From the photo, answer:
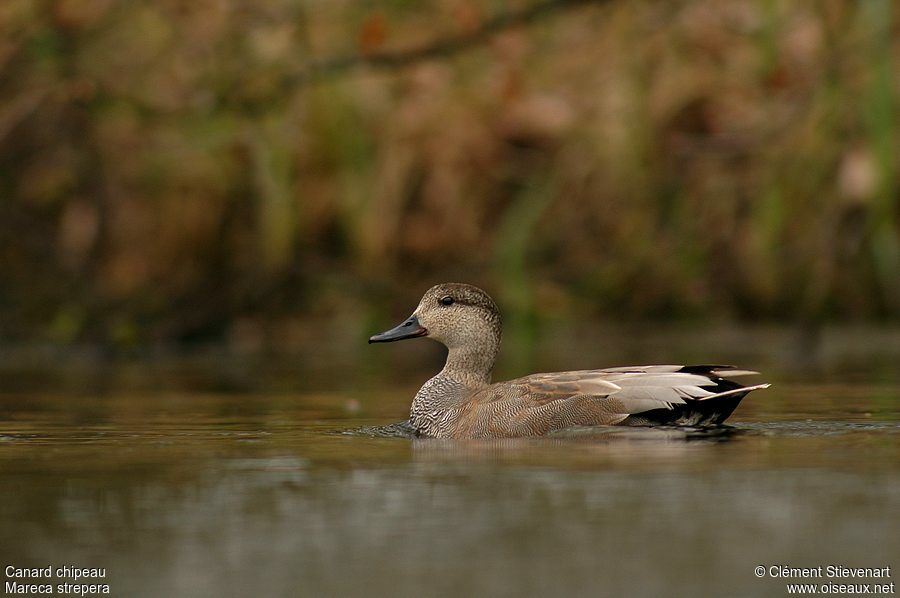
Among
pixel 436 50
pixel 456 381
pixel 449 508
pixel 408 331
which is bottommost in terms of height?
pixel 449 508

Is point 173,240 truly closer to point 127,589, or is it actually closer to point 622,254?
point 622,254

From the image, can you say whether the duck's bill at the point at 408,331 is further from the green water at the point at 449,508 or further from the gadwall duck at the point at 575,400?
the green water at the point at 449,508

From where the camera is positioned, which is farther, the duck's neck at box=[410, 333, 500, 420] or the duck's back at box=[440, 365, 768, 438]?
the duck's neck at box=[410, 333, 500, 420]

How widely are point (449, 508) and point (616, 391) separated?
6.61ft

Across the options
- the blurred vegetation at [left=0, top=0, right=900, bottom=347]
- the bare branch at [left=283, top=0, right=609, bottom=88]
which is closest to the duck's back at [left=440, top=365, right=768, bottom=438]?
the blurred vegetation at [left=0, top=0, right=900, bottom=347]

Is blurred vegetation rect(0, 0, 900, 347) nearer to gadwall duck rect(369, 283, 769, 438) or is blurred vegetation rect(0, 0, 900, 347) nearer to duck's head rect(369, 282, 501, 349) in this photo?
duck's head rect(369, 282, 501, 349)

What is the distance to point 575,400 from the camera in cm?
723

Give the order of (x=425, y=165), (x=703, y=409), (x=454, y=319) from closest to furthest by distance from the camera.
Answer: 1. (x=703, y=409)
2. (x=454, y=319)
3. (x=425, y=165)

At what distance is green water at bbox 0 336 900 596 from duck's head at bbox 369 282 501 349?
0.71 m

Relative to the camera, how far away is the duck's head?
8.36 meters

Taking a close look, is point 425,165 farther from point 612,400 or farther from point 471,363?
point 612,400

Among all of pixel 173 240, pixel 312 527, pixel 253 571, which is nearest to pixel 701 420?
pixel 312 527

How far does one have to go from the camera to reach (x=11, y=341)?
13.3 m

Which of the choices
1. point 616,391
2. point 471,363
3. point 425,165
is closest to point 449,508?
point 616,391
